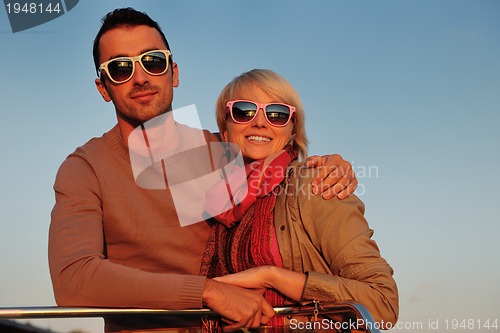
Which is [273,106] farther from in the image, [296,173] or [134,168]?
[134,168]

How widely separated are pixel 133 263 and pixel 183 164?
866 millimetres

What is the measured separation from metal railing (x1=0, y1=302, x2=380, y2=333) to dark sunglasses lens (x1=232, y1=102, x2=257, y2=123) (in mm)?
1337

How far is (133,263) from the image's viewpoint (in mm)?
4074

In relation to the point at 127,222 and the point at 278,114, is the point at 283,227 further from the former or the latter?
the point at 127,222

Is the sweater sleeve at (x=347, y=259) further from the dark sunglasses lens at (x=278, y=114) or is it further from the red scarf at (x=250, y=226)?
the dark sunglasses lens at (x=278, y=114)

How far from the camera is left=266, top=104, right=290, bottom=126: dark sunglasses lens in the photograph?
4.00m

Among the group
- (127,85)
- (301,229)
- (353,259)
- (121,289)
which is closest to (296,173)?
(301,229)

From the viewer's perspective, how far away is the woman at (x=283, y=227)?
3170 mm

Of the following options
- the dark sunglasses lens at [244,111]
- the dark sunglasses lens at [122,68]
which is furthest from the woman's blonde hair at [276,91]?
the dark sunglasses lens at [122,68]

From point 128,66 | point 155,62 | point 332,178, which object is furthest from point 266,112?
point 128,66

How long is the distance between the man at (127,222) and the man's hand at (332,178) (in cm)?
1

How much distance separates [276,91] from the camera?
13.3ft

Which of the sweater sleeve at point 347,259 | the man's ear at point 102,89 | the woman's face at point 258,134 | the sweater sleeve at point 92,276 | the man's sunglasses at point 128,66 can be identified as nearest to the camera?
the sweater sleeve at point 92,276

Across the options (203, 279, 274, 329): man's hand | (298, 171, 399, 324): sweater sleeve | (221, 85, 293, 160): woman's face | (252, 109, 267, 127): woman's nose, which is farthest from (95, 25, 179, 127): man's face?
(203, 279, 274, 329): man's hand
